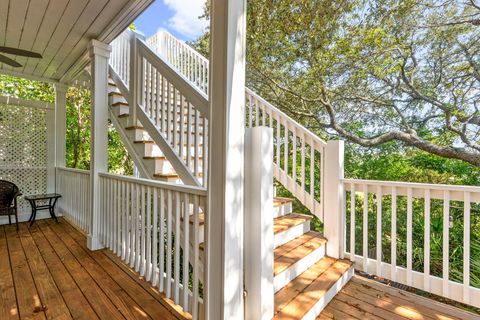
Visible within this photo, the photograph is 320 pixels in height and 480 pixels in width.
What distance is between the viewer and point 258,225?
151 centimetres

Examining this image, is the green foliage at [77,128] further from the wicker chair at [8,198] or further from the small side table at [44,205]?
the wicker chair at [8,198]

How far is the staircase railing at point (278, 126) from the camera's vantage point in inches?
103

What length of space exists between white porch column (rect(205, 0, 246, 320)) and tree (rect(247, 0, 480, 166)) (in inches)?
167

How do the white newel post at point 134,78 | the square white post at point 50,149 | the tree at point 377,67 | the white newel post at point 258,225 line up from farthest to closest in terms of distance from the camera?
the square white post at point 50,149
the tree at point 377,67
the white newel post at point 134,78
the white newel post at point 258,225

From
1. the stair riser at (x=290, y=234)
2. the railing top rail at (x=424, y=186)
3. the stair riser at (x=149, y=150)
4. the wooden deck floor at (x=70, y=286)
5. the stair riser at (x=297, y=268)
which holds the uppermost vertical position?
the stair riser at (x=149, y=150)

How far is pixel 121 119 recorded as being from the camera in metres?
3.28

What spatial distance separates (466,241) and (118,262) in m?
3.25

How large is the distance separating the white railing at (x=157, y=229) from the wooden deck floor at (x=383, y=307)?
1.01 metres

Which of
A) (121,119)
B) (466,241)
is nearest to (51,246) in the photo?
(121,119)

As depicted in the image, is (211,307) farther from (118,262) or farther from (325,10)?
(325,10)

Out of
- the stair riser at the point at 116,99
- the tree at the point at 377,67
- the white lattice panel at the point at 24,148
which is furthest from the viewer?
the tree at the point at 377,67

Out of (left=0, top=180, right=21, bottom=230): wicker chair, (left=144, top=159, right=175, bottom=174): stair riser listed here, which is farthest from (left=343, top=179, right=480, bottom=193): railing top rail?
(left=0, top=180, right=21, bottom=230): wicker chair

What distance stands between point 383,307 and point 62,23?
158 inches

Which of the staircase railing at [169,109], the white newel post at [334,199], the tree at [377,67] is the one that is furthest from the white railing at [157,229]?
the tree at [377,67]
